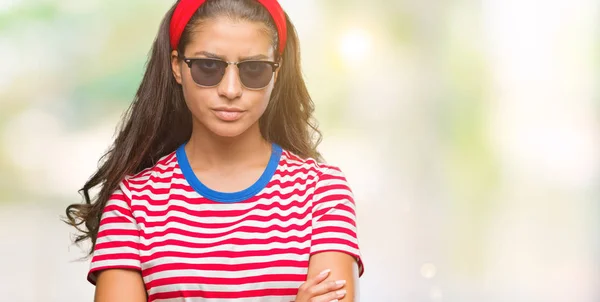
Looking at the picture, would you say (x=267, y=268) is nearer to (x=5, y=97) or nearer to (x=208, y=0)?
(x=208, y=0)

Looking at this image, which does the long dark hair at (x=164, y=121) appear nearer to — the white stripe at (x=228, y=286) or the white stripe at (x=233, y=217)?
the white stripe at (x=233, y=217)

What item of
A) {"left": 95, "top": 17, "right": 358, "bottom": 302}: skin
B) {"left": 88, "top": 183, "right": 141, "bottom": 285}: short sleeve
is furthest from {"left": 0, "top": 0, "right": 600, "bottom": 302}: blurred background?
{"left": 95, "top": 17, "right": 358, "bottom": 302}: skin

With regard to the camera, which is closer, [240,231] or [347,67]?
[240,231]

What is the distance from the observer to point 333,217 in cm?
267

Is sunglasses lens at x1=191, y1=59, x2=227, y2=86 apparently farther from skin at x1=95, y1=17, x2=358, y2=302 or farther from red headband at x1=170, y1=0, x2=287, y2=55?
red headband at x1=170, y1=0, x2=287, y2=55

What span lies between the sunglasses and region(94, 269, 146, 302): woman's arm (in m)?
0.55

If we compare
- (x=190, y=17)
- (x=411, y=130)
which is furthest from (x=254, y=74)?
(x=411, y=130)

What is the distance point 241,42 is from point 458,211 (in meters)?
3.10

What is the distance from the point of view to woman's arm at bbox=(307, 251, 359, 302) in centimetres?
258

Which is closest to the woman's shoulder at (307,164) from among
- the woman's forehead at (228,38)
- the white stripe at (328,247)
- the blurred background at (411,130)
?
the white stripe at (328,247)

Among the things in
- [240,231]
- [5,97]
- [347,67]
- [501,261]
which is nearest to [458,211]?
[501,261]

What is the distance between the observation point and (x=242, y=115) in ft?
8.59

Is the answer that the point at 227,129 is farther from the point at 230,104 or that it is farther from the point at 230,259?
the point at 230,259

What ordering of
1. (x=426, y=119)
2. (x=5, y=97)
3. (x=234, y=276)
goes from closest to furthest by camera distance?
(x=234, y=276)
(x=5, y=97)
(x=426, y=119)
